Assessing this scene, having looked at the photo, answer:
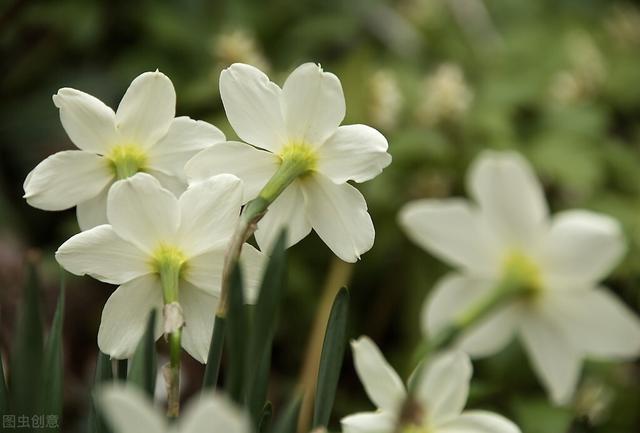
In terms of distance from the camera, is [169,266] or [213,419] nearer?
[213,419]

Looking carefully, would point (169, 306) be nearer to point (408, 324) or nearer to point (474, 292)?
point (474, 292)

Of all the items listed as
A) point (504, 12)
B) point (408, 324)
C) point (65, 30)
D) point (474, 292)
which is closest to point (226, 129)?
point (408, 324)

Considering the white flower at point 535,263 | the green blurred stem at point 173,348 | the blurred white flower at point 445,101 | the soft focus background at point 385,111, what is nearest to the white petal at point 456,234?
the white flower at point 535,263

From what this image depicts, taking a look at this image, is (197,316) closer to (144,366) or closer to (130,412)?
(144,366)

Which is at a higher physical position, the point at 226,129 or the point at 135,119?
the point at 135,119

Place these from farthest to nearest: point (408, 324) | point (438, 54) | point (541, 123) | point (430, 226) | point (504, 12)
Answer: point (504, 12) < point (438, 54) < point (541, 123) < point (408, 324) < point (430, 226)

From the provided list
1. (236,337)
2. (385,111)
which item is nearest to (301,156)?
(236,337)
